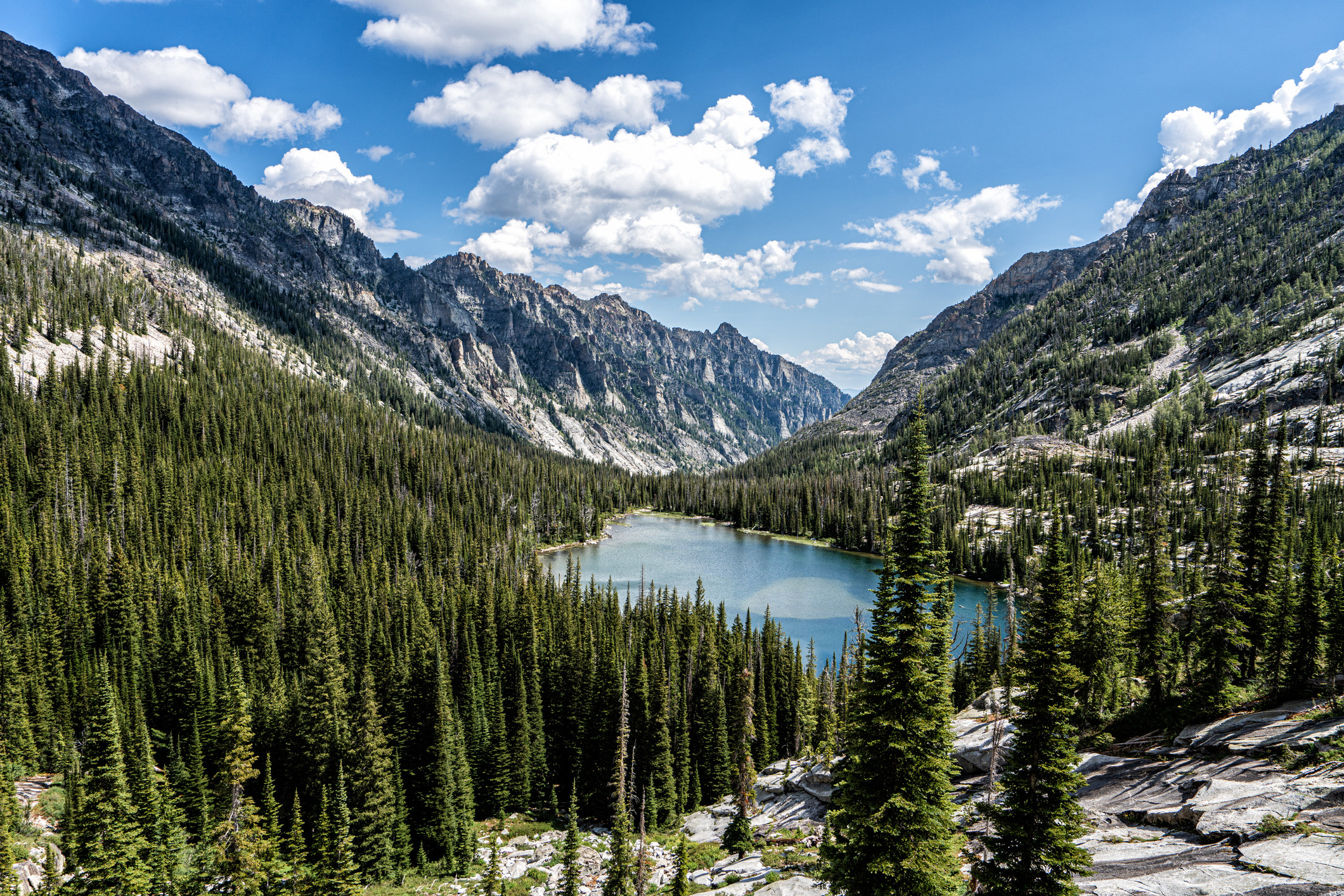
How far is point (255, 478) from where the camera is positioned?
396ft

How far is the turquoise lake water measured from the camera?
102938 mm

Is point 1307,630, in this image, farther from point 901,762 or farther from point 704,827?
point 704,827

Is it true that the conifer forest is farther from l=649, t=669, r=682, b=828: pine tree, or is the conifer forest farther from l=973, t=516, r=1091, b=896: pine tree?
l=649, t=669, r=682, b=828: pine tree

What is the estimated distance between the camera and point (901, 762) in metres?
17.6

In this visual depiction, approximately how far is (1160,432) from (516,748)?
183m

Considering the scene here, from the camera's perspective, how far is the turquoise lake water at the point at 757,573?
103m

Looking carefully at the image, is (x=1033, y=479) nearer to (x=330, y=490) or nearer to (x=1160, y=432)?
(x=1160, y=432)

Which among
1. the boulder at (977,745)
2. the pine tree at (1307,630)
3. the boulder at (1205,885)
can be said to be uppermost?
the pine tree at (1307,630)

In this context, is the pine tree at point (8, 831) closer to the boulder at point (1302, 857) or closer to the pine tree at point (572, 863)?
the pine tree at point (572, 863)

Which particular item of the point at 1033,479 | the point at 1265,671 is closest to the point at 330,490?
the point at 1265,671

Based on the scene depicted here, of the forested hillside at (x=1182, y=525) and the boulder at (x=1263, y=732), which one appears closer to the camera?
the boulder at (x=1263, y=732)

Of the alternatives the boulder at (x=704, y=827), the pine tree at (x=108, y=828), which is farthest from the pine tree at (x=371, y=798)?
the boulder at (x=704, y=827)

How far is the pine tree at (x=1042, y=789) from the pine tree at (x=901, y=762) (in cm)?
135

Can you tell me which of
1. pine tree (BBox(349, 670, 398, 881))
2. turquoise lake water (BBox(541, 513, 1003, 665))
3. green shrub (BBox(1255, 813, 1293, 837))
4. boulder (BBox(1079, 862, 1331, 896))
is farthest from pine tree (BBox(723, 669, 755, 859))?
green shrub (BBox(1255, 813, 1293, 837))
